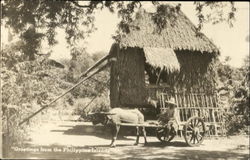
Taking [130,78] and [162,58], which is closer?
[162,58]

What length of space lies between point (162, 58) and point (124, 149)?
483 cm

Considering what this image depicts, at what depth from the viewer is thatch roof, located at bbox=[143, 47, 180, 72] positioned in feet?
49.4

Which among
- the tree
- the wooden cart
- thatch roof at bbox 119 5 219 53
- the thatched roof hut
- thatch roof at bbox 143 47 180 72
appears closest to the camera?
the tree

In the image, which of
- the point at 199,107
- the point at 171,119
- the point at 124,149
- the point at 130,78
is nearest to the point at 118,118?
the point at 124,149

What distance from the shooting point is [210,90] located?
16.9 m

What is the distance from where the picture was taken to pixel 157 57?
1531 centimetres

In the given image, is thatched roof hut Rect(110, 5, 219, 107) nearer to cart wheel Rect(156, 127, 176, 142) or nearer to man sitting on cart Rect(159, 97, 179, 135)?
cart wheel Rect(156, 127, 176, 142)

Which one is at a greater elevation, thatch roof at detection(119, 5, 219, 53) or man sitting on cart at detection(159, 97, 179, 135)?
thatch roof at detection(119, 5, 219, 53)

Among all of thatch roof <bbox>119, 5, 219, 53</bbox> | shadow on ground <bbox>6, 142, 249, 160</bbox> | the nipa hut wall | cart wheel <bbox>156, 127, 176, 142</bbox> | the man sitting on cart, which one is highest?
thatch roof <bbox>119, 5, 219, 53</bbox>

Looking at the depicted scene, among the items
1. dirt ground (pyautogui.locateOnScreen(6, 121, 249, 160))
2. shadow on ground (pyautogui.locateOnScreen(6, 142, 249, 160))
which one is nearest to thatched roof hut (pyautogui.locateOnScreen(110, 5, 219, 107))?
dirt ground (pyautogui.locateOnScreen(6, 121, 249, 160))

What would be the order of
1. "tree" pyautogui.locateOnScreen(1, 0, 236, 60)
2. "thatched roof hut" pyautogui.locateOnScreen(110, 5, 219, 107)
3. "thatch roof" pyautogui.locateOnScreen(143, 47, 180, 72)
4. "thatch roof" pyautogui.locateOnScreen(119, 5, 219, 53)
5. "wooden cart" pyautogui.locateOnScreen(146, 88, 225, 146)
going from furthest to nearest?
"wooden cart" pyautogui.locateOnScreen(146, 88, 225, 146) < "thatch roof" pyautogui.locateOnScreen(119, 5, 219, 53) < "thatched roof hut" pyautogui.locateOnScreen(110, 5, 219, 107) < "thatch roof" pyautogui.locateOnScreen(143, 47, 180, 72) < "tree" pyautogui.locateOnScreen(1, 0, 236, 60)

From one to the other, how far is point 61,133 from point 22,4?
7973 mm

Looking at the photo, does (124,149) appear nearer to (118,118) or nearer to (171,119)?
(118,118)

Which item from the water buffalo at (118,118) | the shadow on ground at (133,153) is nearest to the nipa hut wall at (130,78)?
the water buffalo at (118,118)
